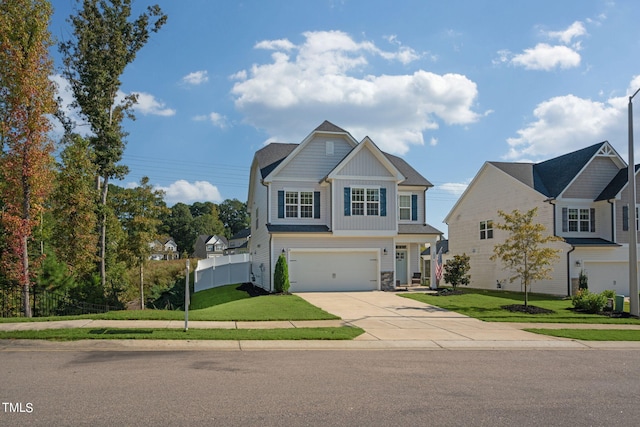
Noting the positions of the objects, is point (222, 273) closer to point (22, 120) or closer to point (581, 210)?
point (22, 120)

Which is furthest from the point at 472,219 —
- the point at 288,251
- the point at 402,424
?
the point at 402,424

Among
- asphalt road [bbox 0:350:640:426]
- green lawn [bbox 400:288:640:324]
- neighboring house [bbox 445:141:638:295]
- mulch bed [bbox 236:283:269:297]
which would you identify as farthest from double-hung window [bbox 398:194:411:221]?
asphalt road [bbox 0:350:640:426]

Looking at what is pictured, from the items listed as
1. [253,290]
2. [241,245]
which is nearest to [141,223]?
[253,290]

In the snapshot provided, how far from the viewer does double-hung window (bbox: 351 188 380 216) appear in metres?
26.8

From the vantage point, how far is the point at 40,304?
20469 mm

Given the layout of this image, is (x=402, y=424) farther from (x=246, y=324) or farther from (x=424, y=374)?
(x=246, y=324)

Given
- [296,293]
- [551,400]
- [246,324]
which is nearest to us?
[551,400]

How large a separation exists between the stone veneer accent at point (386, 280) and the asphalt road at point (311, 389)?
15.8 m

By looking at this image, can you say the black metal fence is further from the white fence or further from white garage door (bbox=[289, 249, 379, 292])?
the white fence

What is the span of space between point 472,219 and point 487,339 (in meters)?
23.5

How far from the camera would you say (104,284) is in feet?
88.1

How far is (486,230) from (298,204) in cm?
1439

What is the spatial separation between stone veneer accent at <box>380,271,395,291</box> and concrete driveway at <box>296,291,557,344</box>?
12.0ft

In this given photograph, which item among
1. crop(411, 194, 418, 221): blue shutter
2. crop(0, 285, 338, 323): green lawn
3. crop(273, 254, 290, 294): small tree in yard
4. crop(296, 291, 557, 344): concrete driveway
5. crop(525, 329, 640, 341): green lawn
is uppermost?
crop(411, 194, 418, 221): blue shutter
